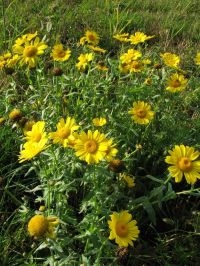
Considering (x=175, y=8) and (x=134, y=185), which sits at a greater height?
(x=134, y=185)

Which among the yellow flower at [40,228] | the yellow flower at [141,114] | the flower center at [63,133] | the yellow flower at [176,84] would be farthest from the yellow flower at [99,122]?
the yellow flower at [40,228]

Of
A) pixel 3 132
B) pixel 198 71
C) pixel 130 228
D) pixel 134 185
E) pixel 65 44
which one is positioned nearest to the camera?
pixel 130 228

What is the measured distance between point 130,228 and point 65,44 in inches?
113

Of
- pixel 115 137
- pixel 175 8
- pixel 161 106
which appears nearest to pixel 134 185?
pixel 115 137

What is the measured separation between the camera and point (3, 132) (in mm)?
2910

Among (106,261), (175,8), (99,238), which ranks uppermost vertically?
(99,238)

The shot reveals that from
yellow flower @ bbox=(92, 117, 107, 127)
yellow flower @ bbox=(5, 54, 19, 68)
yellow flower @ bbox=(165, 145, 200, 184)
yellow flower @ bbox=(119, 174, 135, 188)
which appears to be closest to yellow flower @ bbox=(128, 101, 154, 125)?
yellow flower @ bbox=(92, 117, 107, 127)

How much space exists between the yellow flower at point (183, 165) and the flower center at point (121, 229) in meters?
0.29

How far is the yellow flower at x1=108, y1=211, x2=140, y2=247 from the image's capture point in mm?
1952

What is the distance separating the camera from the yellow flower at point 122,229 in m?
1.95

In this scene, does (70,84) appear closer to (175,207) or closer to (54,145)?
(54,145)

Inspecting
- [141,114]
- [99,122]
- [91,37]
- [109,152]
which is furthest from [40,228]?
[91,37]

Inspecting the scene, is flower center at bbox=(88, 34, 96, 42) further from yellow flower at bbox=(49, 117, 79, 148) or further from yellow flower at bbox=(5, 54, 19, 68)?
yellow flower at bbox=(49, 117, 79, 148)

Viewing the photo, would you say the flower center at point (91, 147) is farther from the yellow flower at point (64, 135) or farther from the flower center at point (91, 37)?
the flower center at point (91, 37)
